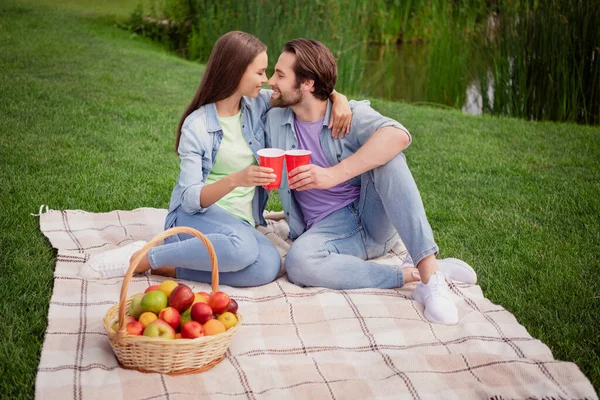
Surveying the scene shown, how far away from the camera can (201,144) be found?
3.48 metres

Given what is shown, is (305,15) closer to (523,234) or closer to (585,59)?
(585,59)

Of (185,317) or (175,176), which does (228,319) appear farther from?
(175,176)

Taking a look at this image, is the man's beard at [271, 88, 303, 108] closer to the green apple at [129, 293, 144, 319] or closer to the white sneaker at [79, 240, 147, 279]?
the white sneaker at [79, 240, 147, 279]

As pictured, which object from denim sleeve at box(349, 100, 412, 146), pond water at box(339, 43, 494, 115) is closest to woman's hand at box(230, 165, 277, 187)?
denim sleeve at box(349, 100, 412, 146)

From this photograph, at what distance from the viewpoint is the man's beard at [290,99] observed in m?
3.58

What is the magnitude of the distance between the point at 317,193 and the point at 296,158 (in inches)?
24.3

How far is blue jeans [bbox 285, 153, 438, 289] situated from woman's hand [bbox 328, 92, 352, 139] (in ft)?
0.81

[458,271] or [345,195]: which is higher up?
[345,195]

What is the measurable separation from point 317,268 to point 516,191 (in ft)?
7.47

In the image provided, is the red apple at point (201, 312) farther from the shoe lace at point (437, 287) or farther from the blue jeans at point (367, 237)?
the shoe lace at point (437, 287)

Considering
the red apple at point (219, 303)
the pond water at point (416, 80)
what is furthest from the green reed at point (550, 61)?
the red apple at point (219, 303)

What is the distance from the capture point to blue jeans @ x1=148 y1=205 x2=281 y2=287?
3.39 m

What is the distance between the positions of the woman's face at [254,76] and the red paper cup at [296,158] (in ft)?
1.68

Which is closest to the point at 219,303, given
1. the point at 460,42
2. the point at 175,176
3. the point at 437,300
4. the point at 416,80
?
the point at 437,300
